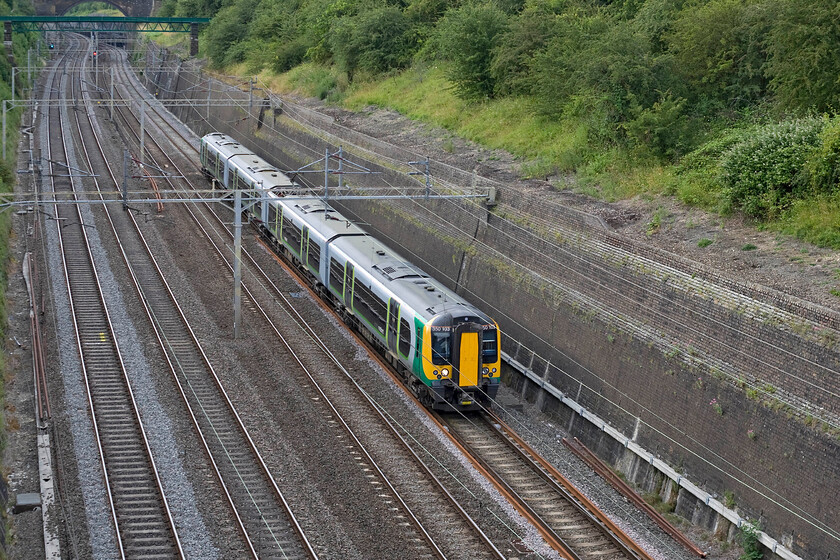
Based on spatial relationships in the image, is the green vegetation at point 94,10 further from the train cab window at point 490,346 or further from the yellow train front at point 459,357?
the train cab window at point 490,346

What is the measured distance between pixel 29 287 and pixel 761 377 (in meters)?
21.6

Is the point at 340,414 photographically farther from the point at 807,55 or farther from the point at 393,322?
the point at 807,55

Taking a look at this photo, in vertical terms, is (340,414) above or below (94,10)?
below

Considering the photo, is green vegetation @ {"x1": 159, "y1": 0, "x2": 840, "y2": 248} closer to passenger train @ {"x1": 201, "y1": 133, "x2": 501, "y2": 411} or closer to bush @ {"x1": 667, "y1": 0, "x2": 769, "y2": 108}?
bush @ {"x1": 667, "y1": 0, "x2": 769, "y2": 108}

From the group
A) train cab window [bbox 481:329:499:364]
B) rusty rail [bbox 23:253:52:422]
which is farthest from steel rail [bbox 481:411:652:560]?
rusty rail [bbox 23:253:52:422]

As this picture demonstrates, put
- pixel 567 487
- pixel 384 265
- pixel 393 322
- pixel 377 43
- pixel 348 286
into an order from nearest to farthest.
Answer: pixel 567 487 → pixel 393 322 → pixel 384 265 → pixel 348 286 → pixel 377 43

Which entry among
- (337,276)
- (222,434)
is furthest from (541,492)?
(337,276)

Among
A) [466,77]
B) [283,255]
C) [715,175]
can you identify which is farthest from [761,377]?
[466,77]

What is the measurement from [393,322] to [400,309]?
600 mm

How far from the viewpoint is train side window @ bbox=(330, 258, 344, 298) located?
84.1 feet

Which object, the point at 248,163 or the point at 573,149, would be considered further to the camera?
the point at 248,163

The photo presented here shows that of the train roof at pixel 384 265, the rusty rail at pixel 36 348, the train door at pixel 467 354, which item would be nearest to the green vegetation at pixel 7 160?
the rusty rail at pixel 36 348

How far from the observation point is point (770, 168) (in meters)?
20.9

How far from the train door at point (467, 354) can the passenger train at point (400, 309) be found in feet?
0.07
